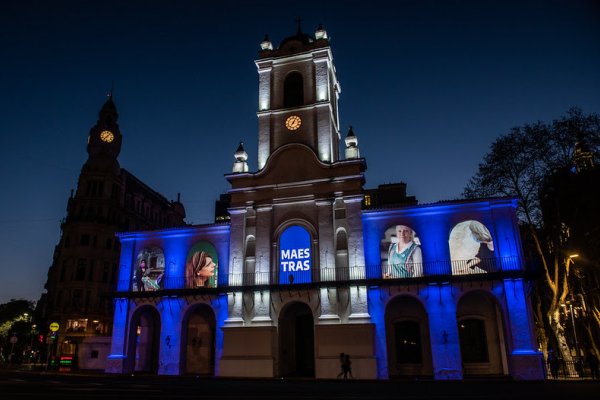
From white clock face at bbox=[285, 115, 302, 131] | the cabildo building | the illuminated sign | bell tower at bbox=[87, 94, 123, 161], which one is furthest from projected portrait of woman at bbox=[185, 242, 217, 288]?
bell tower at bbox=[87, 94, 123, 161]

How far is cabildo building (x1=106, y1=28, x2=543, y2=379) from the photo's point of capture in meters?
24.9

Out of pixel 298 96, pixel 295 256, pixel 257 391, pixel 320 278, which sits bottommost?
pixel 257 391

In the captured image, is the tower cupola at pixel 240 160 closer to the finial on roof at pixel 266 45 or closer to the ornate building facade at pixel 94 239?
the finial on roof at pixel 266 45

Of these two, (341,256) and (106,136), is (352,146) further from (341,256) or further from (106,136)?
(106,136)

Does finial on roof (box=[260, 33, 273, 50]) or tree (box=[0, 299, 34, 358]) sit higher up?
finial on roof (box=[260, 33, 273, 50])

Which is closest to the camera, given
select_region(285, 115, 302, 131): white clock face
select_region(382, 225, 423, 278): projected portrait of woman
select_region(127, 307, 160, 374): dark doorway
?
select_region(382, 225, 423, 278): projected portrait of woman

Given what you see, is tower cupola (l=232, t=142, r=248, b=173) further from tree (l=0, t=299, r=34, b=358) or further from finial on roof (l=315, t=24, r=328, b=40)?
tree (l=0, t=299, r=34, b=358)

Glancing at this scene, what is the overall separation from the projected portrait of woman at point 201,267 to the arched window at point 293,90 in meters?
11.7

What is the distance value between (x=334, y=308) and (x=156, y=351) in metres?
15.6

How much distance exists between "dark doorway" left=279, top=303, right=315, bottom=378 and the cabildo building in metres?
0.09

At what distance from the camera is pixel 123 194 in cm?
5200

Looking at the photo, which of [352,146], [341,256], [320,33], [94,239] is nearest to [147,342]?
[341,256]

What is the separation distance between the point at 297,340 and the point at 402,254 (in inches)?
353

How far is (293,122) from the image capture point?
103 feet
